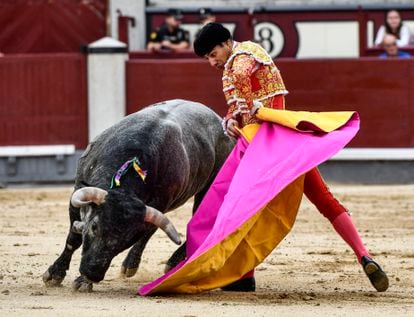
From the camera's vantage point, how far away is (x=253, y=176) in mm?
5848

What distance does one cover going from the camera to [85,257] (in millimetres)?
5730

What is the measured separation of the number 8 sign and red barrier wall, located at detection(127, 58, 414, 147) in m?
2.00

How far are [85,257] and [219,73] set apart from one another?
6.79 meters

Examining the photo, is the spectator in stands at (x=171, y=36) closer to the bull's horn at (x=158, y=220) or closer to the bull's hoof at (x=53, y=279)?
the bull's hoof at (x=53, y=279)

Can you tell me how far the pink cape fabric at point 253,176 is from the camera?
5770mm

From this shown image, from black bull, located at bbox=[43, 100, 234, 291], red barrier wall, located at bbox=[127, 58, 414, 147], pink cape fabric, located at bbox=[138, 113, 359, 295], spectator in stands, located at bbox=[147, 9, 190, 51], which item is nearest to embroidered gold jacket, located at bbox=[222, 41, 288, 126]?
pink cape fabric, located at bbox=[138, 113, 359, 295]

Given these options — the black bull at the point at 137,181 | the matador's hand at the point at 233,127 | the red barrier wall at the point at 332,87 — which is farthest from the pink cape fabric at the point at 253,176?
the red barrier wall at the point at 332,87

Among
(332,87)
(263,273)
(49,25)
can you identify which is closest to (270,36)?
(332,87)

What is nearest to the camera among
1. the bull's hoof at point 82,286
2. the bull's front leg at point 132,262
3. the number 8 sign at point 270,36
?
the bull's hoof at point 82,286

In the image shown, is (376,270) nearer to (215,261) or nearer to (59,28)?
(215,261)

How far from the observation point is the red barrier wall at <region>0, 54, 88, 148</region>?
12.4m

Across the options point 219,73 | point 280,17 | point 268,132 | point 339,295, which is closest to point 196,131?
point 268,132

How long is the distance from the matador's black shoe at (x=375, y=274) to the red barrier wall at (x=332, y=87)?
→ 6.55 metres

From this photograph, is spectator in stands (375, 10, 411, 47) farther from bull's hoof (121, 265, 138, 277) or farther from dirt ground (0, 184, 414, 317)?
bull's hoof (121, 265, 138, 277)
